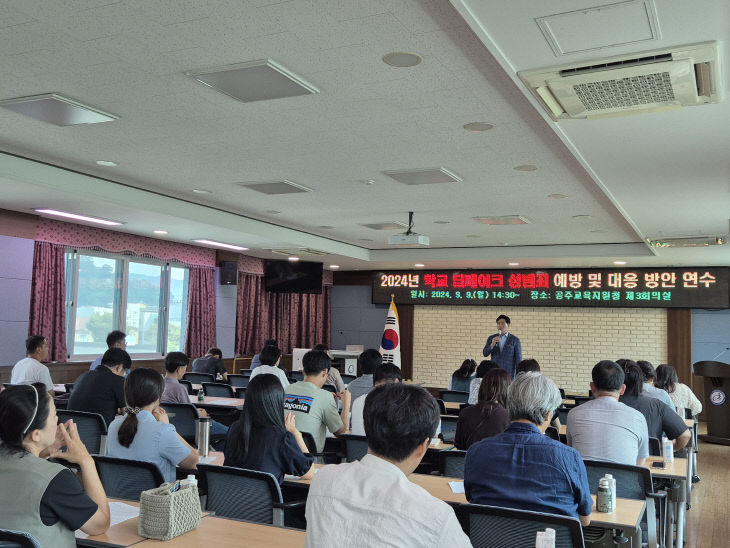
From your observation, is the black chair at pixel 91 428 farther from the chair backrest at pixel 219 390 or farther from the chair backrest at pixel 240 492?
the chair backrest at pixel 219 390

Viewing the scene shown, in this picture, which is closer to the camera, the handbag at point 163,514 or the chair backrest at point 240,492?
the handbag at point 163,514

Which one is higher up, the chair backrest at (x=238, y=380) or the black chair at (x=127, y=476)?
the black chair at (x=127, y=476)

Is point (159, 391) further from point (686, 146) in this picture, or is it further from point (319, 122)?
point (686, 146)

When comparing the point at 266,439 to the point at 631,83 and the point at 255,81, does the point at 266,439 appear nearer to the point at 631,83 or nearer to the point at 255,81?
the point at 255,81

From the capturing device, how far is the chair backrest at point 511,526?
7.81 ft

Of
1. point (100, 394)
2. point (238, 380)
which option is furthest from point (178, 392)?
point (238, 380)

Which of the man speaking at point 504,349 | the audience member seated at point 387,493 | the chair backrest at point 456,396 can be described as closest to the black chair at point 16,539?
the audience member seated at point 387,493

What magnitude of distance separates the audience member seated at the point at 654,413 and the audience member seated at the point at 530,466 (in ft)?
6.77

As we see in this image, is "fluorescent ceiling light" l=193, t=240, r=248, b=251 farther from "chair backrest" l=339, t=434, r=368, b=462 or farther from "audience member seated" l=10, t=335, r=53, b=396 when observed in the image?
"chair backrest" l=339, t=434, r=368, b=462

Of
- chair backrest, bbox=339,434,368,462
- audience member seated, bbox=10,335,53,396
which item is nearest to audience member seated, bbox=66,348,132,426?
audience member seated, bbox=10,335,53,396

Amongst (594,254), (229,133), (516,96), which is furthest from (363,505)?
(594,254)

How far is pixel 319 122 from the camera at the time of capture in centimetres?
475

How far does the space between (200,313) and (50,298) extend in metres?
2.88

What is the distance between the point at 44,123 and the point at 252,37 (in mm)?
2393
